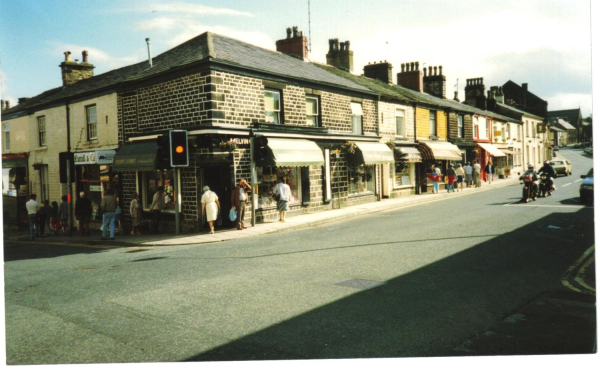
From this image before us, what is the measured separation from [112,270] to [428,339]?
663 centimetres

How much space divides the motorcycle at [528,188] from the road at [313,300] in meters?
7.39

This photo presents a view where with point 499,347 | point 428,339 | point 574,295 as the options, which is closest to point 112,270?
point 428,339

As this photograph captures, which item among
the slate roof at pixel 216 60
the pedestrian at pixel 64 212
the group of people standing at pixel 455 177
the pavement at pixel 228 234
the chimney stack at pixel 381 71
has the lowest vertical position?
the pavement at pixel 228 234

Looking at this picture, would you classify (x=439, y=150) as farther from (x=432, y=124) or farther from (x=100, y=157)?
(x=100, y=157)

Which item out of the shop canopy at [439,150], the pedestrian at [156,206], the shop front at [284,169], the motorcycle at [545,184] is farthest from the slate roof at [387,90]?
the pedestrian at [156,206]

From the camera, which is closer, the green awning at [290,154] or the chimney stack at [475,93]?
the green awning at [290,154]

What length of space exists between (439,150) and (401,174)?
4.03 meters

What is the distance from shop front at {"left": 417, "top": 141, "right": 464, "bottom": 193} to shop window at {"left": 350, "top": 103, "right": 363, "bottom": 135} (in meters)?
6.74

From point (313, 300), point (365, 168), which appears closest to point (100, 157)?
point (365, 168)

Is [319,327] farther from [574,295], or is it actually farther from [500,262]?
[500,262]

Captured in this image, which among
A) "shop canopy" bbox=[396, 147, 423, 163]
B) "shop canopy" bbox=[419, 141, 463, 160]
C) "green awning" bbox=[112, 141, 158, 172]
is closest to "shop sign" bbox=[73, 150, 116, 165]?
"green awning" bbox=[112, 141, 158, 172]

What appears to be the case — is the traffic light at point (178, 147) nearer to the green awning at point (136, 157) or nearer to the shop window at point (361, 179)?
the green awning at point (136, 157)

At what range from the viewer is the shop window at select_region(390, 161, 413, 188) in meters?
25.2

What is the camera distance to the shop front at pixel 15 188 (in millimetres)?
23203
